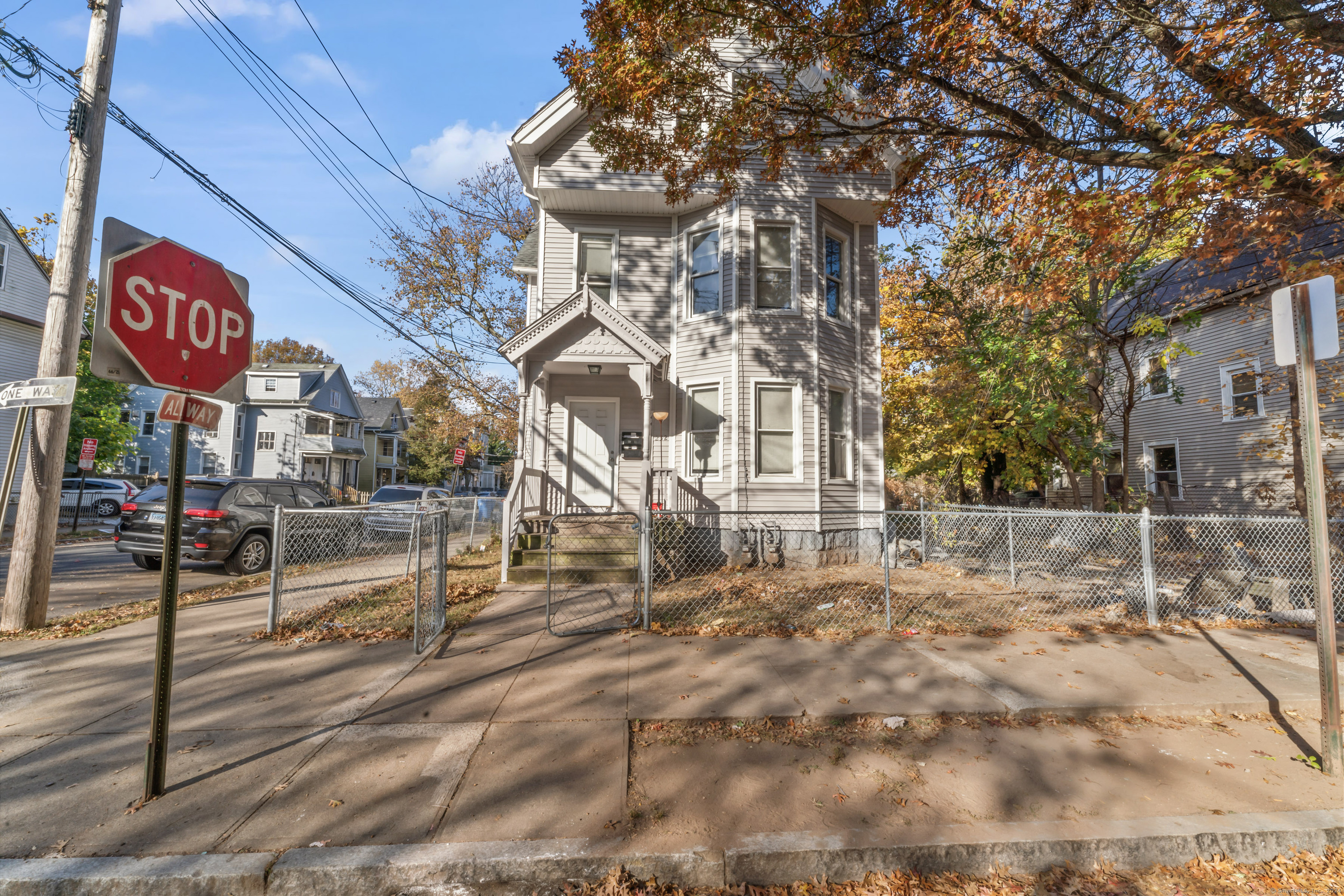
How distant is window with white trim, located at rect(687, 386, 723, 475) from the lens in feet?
37.1

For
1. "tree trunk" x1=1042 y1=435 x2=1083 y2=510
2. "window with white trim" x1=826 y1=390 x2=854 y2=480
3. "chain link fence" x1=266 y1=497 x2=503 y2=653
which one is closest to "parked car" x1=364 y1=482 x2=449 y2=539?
"chain link fence" x1=266 y1=497 x2=503 y2=653

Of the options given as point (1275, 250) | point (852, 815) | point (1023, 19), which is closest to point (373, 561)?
point (852, 815)

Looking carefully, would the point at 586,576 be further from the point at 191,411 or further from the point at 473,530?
the point at 473,530

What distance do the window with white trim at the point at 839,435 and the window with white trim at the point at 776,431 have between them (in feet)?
2.76

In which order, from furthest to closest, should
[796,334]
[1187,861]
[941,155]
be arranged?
[796,334] → [941,155] → [1187,861]

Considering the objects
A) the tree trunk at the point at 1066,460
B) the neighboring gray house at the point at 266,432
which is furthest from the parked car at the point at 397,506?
the neighboring gray house at the point at 266,432

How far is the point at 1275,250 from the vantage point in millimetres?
6914

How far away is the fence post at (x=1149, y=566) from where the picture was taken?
22.4 ft

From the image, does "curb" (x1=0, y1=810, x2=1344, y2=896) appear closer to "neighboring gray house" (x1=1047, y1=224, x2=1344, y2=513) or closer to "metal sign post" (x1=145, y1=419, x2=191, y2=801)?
"metal sign post" (x1=145, y1=419, x2=191, y2=801)

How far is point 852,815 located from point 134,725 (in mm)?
4925

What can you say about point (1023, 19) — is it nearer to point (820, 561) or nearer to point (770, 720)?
point (770, 720)

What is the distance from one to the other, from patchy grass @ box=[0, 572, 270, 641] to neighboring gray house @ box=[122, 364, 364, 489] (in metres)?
28.8

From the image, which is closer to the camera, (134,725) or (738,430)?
(134,725)

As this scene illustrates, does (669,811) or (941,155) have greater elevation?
(941,155)
